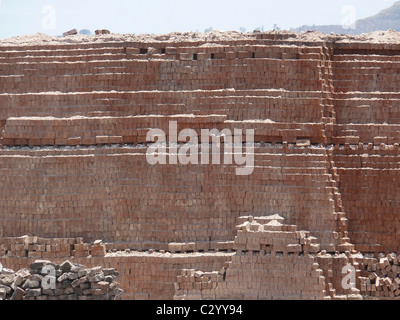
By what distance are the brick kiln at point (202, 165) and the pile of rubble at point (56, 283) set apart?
456 cm

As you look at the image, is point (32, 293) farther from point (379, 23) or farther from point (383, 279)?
point (379, 23)

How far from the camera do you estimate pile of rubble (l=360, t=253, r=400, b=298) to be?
37.2 m

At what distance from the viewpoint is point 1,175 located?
1523 inches

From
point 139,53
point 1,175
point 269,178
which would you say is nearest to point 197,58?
point 139,53

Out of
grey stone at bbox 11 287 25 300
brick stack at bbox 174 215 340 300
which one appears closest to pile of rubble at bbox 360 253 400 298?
brick stack at bbox 174 215 340 300

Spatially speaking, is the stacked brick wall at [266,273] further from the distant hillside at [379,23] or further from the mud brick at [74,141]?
the distant hillside at [379,23]

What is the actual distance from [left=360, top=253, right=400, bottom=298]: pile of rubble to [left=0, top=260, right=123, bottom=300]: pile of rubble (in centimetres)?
862

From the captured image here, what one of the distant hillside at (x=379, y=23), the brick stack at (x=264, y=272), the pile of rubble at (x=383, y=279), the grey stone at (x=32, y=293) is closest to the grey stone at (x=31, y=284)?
the grey stone at (x=32, y=293)

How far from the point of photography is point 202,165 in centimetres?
3809

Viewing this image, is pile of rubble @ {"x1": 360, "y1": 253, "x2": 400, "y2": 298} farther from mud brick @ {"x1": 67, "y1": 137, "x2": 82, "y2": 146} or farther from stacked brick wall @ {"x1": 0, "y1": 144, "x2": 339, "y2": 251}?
mud brick @ {"x1": 67, "y1": 137, "x2": 82, "y2": 146}

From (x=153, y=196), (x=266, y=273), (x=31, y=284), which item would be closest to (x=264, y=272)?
(x=266, y=273)

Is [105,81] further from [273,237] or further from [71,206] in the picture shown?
[273,237]

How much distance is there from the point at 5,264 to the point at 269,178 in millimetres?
8462

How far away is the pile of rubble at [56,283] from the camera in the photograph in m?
31.7
